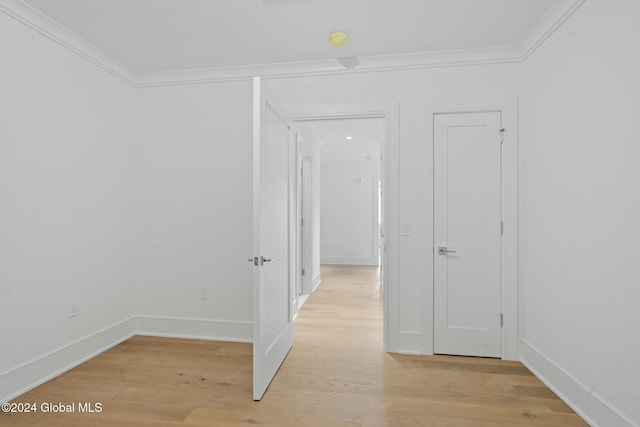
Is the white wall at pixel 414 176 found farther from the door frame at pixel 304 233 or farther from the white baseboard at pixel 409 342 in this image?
the door frame at pixel 304 233

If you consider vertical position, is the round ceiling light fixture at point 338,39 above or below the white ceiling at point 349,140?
above

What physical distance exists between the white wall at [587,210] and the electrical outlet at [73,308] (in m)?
3.61

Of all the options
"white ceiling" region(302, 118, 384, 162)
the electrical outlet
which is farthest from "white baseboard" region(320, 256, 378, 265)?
the electrical outlet

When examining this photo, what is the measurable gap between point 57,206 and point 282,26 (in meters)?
2.19

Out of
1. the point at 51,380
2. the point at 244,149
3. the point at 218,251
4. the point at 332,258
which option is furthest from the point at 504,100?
the point at 332,258

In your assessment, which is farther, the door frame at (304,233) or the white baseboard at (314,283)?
the white baseboard at (314,283)

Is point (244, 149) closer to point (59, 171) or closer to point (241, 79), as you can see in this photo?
point (241, 79)

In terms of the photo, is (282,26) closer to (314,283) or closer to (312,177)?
(312,177)

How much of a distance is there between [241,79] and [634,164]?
9.55 feet

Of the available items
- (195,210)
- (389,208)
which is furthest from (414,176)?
(195,210)

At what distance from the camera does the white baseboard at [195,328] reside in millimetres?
2902

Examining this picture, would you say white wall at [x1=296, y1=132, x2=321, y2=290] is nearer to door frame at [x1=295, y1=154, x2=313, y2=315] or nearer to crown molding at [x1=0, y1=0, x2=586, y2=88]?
door frame at [x1=295, y1=154, x2=313, y2=315]

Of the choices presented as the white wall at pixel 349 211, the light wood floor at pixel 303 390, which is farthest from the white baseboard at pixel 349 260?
the light wood floor at pixel 303 390

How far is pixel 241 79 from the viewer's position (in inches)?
114
